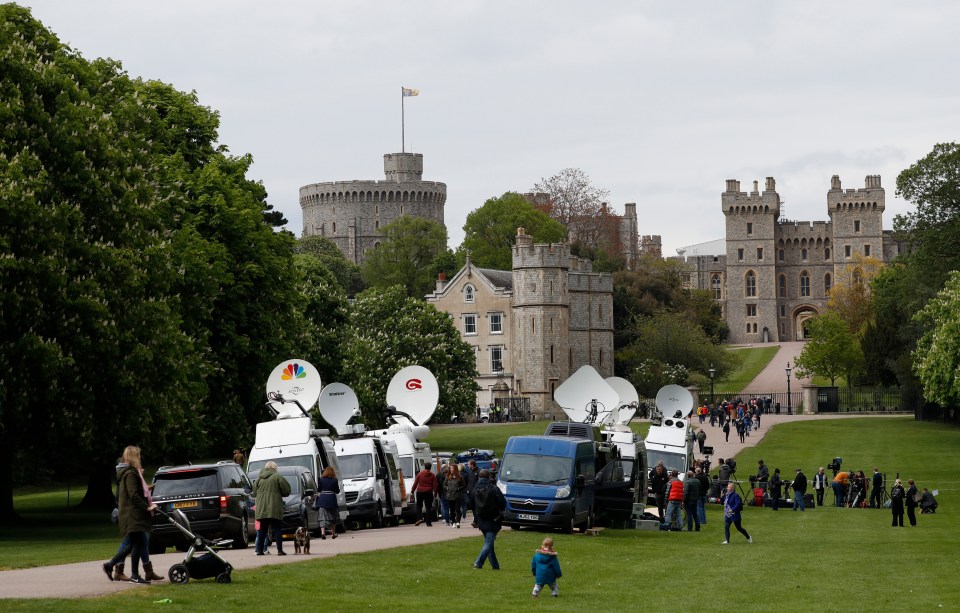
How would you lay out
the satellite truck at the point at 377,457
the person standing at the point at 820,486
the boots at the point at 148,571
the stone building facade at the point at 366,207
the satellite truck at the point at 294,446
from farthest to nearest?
1. the stone building facade at the point at 366,207
2. the person standing at the point at 820,486
3. the satellite truck at the point at 377,457
4. the satellite truck at the point at 294,446
5. the boots at the point at 148,571

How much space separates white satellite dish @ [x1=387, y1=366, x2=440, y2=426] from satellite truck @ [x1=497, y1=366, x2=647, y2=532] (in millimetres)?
7300

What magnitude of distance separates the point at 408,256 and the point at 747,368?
34.1 metres

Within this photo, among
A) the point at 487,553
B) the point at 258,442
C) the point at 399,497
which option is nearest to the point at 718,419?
the point at 399,497

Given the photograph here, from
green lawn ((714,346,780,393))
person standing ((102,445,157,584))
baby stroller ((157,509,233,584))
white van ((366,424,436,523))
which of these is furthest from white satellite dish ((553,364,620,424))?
green lawn ((714,346,780,393))

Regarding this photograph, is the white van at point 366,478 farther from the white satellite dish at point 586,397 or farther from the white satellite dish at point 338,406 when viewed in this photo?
the white satellite dish at point 586,397

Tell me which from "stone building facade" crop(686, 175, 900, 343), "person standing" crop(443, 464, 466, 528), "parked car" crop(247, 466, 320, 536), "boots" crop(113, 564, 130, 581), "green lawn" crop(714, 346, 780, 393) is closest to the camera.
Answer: "boots" crop(113, 564, 130, 581)

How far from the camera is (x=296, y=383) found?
118ft

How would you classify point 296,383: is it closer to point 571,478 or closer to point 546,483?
point 546,483

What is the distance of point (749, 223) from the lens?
170m

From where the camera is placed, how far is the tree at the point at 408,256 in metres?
138

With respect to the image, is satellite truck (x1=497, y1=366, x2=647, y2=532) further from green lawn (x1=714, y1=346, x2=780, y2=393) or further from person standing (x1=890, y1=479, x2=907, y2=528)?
green lawn (x1=714, y1=346, x2=780, y2=393)

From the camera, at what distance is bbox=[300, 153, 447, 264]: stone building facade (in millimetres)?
187375

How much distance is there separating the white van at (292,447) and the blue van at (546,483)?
383 cm

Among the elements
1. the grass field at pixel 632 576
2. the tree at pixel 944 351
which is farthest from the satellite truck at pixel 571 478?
the tree at pixel 944 351
